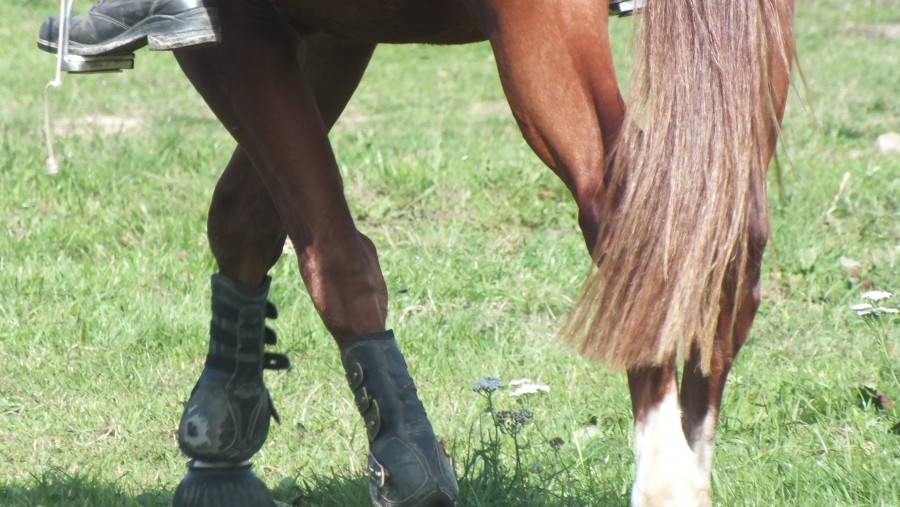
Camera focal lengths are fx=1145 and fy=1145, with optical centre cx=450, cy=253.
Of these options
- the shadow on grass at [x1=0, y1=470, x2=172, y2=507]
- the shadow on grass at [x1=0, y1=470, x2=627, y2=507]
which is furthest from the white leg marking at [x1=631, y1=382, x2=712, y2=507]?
the shadow on grass at [x1=0, y1=470, x2=172, y2=507]

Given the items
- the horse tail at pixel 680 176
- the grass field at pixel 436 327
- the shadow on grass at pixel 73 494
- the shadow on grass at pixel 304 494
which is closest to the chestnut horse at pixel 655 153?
the horse tail at pixel 680 176

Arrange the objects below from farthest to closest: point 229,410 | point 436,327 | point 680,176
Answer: point 436,327 → point 229,410 → point 680,176

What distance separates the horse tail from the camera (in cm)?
156

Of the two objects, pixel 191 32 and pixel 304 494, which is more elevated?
pixel 191 32

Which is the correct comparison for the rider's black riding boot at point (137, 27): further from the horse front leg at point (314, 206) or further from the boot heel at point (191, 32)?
the horse front leg at point (314, 206)

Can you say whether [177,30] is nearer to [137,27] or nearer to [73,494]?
[137,27]

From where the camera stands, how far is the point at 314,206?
2029mm

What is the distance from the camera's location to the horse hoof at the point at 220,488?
8.07ft

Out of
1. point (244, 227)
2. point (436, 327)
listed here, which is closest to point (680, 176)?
point (244, 227)

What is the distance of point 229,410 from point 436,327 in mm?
1419

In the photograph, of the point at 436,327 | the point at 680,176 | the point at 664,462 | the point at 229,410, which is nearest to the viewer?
the point at 680,176

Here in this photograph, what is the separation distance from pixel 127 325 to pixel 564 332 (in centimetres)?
244

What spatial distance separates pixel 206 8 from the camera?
76.7 inches

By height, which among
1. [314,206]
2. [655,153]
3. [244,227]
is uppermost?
[655,153]
